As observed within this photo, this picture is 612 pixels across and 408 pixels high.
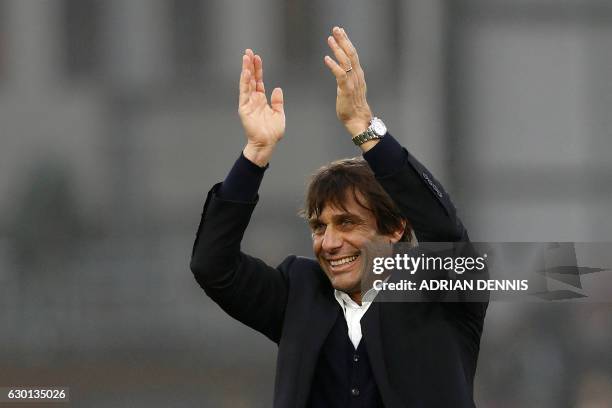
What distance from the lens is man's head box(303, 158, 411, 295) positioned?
1.78m

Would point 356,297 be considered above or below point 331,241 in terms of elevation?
below

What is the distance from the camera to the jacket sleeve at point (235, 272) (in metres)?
1.71

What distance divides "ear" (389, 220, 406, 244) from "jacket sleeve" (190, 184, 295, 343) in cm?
22

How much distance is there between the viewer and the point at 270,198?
144 inches

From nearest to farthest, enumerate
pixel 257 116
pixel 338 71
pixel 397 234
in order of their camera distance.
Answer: pixel 338 71
pixel 257 116
pixel 397 234

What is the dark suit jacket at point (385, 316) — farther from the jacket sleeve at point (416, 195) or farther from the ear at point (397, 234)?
the ear at point (397, 234)

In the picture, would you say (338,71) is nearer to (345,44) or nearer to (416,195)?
(345,44)

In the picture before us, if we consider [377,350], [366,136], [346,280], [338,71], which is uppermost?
[338,71]

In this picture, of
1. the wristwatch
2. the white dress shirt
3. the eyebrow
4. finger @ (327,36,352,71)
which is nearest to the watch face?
the wristwatch

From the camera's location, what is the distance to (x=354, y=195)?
182 cm

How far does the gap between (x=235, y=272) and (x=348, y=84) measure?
0.41m

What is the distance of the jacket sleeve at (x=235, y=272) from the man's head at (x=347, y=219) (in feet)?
0.37

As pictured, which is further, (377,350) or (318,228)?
(318,228)

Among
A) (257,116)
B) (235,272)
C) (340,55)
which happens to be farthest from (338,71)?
(235,272)
